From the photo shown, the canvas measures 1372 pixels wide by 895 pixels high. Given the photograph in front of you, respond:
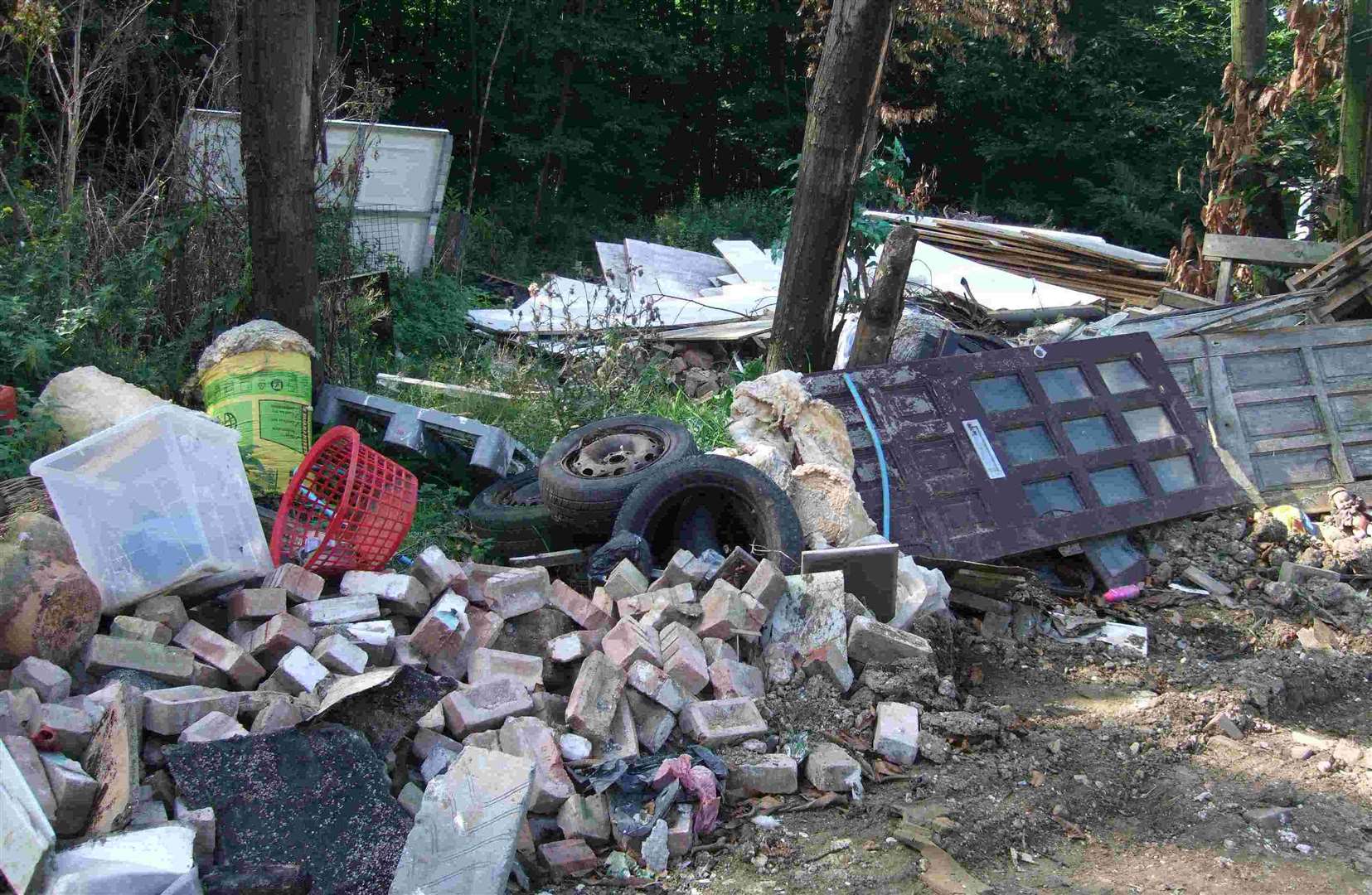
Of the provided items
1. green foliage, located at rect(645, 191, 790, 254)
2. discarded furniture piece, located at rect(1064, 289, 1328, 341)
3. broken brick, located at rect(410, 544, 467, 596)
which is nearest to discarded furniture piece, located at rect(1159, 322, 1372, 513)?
discarded furniture piece, located at rect(1064, 289, 1328, 341)

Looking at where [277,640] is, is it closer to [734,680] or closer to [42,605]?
[42,605]

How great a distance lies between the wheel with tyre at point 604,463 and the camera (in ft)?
16.6

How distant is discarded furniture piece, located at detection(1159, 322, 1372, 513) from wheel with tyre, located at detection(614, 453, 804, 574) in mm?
3328

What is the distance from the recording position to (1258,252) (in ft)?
30.7

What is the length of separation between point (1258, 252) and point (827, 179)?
14.9 ft

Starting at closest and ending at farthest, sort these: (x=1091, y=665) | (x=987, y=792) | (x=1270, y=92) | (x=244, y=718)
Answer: (x=244, y=718)
(x=987, y=792)
(x=1091, y=665)
(x=1270, y=92)

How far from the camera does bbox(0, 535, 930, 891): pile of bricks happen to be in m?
3.07

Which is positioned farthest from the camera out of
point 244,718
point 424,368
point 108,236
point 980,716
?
point 424,368

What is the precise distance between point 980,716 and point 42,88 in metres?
11.7

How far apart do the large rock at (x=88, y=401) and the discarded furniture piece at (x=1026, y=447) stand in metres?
3.15

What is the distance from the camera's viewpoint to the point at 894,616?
473cm

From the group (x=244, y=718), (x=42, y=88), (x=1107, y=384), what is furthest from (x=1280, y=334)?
(x=42, y=88)

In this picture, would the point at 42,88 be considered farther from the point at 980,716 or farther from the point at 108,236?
the point at 980,716

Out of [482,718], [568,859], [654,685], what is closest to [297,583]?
[482,718]
